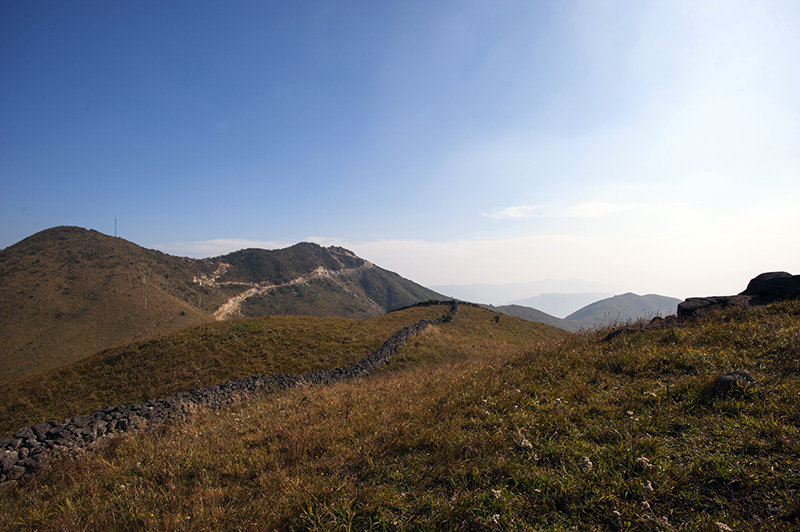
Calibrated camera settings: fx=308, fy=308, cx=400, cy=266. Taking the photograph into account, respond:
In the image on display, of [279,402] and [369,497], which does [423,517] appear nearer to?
[369,497]

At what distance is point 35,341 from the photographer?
5550cm

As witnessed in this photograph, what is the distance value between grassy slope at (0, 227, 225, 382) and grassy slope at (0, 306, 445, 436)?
39.8 metres

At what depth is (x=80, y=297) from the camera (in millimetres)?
71562

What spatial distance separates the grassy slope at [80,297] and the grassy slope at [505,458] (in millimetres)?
65498

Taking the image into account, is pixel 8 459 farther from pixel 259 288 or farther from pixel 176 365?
pixel 259 288

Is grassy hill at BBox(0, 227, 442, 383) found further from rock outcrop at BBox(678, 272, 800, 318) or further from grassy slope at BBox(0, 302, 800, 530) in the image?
rock outcrop at BBox(678, 272, 800, 318)

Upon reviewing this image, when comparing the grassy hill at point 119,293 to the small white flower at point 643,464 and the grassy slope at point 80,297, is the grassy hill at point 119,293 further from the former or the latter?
the small white flower at point 643,464

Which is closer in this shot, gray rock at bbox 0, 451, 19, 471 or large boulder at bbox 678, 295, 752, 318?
gray rock at bbox 0, 451, 19, 471

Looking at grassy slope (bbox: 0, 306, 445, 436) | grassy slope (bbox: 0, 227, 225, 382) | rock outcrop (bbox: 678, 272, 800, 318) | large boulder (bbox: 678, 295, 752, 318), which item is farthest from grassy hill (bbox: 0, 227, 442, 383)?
rock outcrop (bbox: 678, 272, 800, 318)

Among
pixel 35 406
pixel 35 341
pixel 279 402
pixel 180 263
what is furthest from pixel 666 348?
pixel 180 263

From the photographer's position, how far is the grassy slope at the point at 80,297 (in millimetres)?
55000

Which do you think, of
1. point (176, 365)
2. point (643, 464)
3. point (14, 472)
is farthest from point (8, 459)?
point (176, 365)

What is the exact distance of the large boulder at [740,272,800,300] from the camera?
9.88 meters

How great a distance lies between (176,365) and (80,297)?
77.4m
